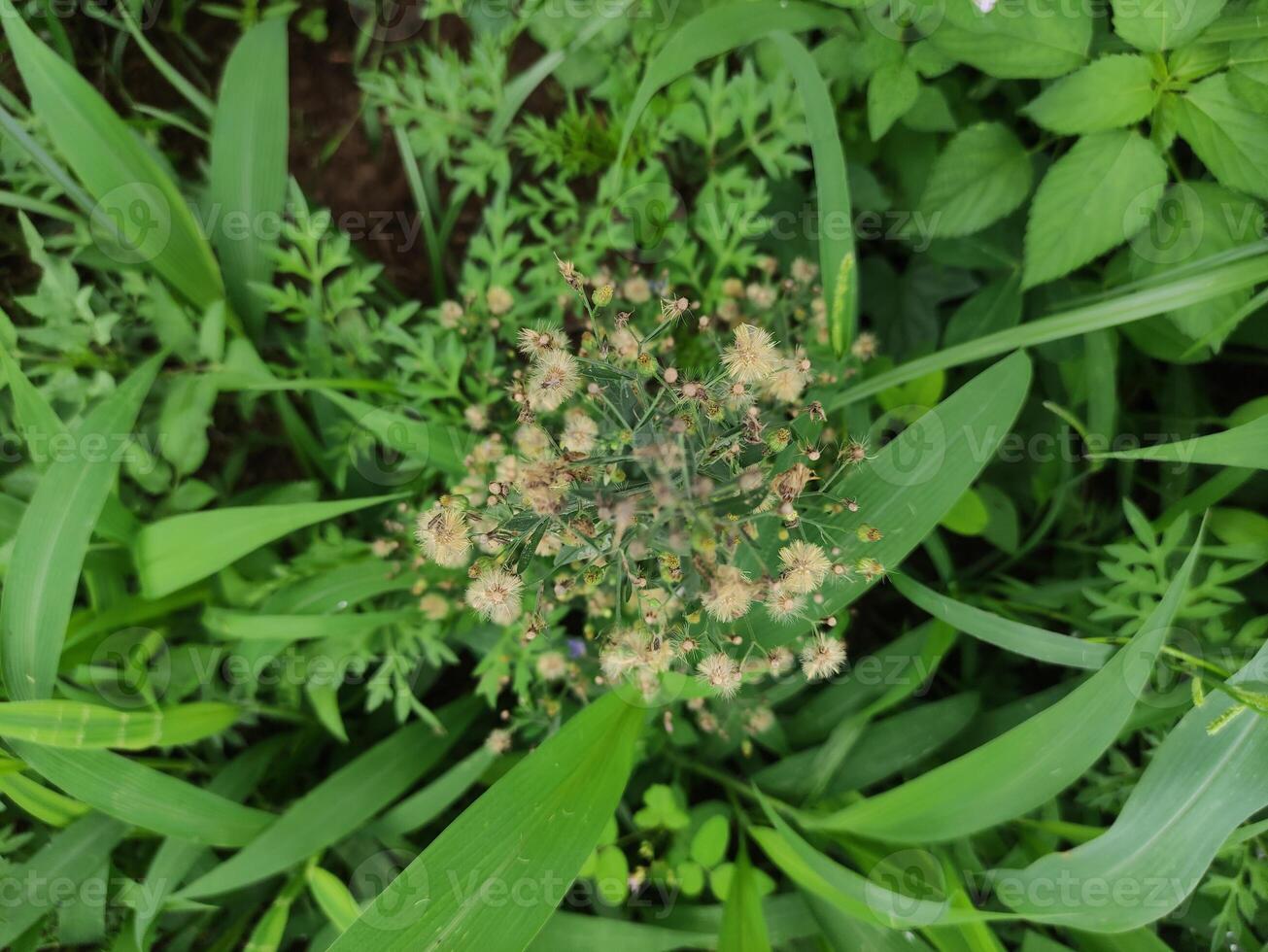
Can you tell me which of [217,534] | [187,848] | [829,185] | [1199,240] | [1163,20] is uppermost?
[1163,20]

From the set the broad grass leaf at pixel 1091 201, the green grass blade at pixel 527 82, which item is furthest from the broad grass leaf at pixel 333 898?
the broad grass leaf at pixel 1091 201

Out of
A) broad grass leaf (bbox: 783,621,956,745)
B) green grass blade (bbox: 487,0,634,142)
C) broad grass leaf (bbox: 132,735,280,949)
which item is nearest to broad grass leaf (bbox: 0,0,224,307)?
green grass blade (bbox: 487,0,634,142)

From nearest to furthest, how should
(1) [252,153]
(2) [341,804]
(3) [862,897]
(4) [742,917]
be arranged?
(3) [862,897]
(4) [742,917]
(2) [341,804]
(1) [252,153]

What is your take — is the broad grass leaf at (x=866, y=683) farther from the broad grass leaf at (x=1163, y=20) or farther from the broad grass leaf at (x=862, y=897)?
the broad grass leaf at (x=1163, y=20)

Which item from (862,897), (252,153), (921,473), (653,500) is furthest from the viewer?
(252,153)

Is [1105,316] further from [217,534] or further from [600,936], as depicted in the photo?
[217,534]

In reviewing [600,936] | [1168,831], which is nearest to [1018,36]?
[1168,831]

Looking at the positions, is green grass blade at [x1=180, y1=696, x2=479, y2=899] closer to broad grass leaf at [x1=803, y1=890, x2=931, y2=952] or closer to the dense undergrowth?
the dense undergrowth
